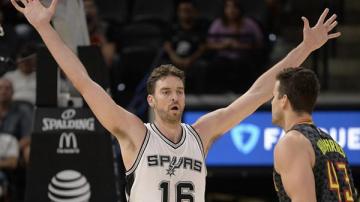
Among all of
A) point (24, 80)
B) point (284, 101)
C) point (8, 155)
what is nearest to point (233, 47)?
point (24, 80)

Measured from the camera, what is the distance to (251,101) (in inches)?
239

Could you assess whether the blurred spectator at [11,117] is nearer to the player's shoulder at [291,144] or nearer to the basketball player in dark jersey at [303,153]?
the basketball player in dark jersey at [303,153]

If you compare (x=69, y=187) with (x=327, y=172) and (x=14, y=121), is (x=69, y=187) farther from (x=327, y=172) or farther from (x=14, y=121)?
(x=327, y=172)

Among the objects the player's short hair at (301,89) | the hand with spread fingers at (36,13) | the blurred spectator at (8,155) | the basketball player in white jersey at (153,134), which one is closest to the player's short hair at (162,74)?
the basketball player in white jersey at (153,134)

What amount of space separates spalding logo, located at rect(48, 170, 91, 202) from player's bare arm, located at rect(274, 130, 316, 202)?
11.0ft

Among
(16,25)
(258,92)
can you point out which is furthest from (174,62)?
(258,92)

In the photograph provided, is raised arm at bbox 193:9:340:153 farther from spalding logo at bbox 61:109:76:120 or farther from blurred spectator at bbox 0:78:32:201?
blurred spectator at bbox 0:78:32:201

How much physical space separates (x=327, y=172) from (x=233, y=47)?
6.62m

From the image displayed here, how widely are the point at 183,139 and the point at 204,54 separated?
236 inches

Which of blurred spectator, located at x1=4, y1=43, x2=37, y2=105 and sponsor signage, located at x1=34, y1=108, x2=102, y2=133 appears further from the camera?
blurred spectator, located at x1=4, y1=43, x2=37, y2=105

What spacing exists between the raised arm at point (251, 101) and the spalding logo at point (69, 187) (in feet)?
A: 7.81

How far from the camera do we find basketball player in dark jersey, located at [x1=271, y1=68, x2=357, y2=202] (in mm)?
4965

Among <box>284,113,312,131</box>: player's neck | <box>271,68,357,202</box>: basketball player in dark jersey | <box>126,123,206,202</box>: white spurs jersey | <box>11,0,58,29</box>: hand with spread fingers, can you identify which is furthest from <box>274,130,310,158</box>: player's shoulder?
<box>11,0,58,29</box>: hand with spread fingers

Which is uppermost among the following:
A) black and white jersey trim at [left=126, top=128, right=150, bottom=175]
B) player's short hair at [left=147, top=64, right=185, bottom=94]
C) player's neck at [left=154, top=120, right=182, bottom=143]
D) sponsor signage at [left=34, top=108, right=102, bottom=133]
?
sponsor signage at [left=34, top=108, right=102, bottom=133]
